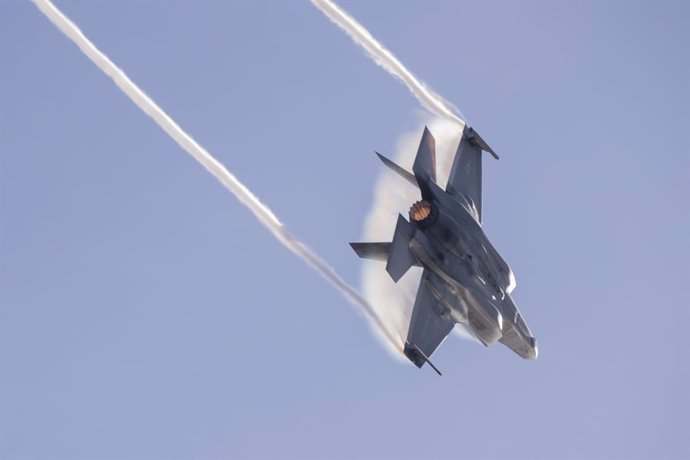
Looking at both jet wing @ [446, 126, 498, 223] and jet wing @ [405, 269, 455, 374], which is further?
jet wing @ [446, 126, 498, 223]

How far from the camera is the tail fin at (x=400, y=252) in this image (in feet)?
84.2

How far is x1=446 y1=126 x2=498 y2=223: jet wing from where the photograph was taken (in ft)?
100

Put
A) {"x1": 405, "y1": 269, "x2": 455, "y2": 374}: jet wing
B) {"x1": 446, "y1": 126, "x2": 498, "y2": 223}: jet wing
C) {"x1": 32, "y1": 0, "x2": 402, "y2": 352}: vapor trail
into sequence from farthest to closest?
{"x1": 446, "y1": 126, "x2": 498, "y2": 223}: jet wing → {"x1": 405, "y1": 269, "x2": 455, "y2": 374}: jet wing → {"x1": 32, "y1": 0, "x2": 402, "y2": 352}: vapor trail

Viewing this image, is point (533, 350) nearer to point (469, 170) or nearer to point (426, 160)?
point (469, 170)

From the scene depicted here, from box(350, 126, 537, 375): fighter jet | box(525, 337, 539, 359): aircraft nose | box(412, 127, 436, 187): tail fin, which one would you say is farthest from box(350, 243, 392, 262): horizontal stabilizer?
box(525, 337, 539, 359): aircraft nose

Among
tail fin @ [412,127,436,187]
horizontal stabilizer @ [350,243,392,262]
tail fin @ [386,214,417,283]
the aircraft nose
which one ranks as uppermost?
tail fin @ [412,127,436,187]

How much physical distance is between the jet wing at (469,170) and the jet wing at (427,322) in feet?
9.51

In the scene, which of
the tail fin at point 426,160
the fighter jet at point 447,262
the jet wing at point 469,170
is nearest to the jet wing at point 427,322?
the fighter jet at point 447,262

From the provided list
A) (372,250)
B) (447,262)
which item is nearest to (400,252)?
(372,250)

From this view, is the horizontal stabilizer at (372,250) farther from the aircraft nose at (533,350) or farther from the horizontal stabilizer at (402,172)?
the aircraft nose at (533,350)

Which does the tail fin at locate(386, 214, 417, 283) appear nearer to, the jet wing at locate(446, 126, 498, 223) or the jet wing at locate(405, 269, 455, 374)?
the jet wing at locate(405, 269, 455, 374)

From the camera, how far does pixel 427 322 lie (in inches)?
1128

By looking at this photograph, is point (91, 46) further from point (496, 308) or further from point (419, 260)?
point (496, 308)

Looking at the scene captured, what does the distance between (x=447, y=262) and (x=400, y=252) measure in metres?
2.31
